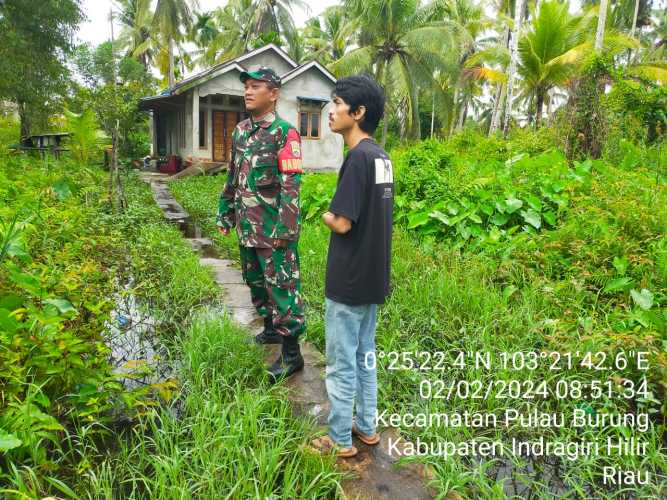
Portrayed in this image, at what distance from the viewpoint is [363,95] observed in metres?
1.87

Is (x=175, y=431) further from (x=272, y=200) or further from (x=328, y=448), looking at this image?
(x=272, y=200)

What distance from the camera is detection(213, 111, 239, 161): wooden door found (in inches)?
674

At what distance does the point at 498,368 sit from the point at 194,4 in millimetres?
29323

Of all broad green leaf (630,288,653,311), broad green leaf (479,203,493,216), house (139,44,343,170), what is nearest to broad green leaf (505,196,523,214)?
broad green leaf (479,203,493,216)

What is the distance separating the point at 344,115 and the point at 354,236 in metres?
0.50

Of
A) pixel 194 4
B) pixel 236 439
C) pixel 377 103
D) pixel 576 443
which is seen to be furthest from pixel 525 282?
pixel 194 4

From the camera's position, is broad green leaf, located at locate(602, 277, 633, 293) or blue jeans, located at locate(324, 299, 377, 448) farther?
broad green leaf, located at locate(602, 277, 633, 293)

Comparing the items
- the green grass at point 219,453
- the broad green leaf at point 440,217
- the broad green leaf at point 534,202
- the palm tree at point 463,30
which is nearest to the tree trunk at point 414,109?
the palm tree at point 463,30

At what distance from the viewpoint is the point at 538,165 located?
5.89 metres

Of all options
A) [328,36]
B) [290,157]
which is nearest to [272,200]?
[290,157]

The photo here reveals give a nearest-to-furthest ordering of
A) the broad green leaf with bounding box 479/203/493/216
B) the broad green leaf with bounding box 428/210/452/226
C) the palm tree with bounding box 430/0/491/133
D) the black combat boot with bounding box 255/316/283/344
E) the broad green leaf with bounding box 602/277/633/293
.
Answer: the black combat boot with bounding box 255/316/283/344
the broad green leaf with bounding box 602/277/633/293
the broad green leaf with bounding box 479/203/493/216
the broad green leaf with bounding box 428/210/452/226
the palm tree with bounding box 430/0/491/133

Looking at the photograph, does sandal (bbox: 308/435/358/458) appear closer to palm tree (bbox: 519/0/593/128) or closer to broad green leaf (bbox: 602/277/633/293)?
broad green leaf (bbox: 602/277/633/293)

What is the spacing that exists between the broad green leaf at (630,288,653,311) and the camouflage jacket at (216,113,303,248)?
7.91ft

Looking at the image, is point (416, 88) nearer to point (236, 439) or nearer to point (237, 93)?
point (237, 93)
